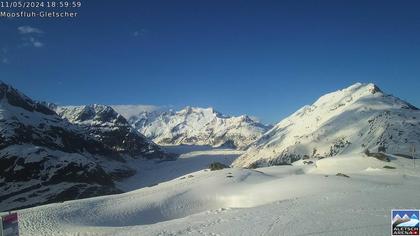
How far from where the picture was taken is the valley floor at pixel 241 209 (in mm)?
28672

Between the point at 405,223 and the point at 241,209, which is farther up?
the point at 405,223

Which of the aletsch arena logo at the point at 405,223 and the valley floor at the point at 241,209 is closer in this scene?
the aletsch arena logo at the point at 405,223

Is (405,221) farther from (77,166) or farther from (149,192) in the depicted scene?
(77,166)

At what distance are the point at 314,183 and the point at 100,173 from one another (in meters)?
153

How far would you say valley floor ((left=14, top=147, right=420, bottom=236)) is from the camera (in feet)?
94.1

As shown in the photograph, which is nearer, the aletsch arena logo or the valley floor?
the aletsch arena logo

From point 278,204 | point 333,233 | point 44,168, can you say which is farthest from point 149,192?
point 44,168

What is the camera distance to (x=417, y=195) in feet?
134

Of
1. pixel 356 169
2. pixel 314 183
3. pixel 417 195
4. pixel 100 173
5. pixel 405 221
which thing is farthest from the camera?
pixel 100 173

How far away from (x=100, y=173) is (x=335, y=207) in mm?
172081

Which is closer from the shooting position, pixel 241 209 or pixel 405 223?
pixel 405 223

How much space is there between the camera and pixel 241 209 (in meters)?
37.2

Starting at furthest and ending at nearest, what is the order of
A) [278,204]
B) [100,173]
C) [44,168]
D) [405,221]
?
[100,173] → [44,168] → [278,204] → [405,221]

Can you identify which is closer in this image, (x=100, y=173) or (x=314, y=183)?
(x=314, y=183)
